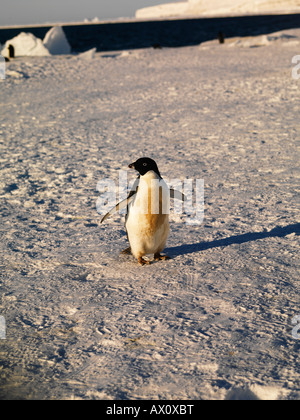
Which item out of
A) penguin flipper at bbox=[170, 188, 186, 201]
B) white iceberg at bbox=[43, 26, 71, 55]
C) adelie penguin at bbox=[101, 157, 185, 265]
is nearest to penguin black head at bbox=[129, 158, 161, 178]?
adelie penguin at bbox=[101, 157, 185, 265]

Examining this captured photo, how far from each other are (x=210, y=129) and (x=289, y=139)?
1.02 meters

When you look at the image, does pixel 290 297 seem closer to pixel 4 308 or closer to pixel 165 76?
pixel 4 308

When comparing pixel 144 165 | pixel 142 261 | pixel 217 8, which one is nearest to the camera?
pixel 144 165

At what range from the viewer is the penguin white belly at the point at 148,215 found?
2.76 metres

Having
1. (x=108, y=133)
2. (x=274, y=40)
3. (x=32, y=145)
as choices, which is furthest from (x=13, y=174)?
(x=274, y=40)

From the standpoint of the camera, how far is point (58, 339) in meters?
2.24

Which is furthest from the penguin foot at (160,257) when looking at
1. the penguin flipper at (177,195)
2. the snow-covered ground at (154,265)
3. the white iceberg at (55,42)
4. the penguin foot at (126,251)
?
the white iceberg at (55,42)

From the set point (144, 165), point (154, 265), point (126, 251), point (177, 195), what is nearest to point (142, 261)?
point (154, 265)

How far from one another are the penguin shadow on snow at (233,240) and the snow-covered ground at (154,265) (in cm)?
2

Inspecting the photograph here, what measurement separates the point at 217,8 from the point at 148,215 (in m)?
139

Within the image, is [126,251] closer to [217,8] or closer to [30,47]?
[30,47]

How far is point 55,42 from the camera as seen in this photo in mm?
14000

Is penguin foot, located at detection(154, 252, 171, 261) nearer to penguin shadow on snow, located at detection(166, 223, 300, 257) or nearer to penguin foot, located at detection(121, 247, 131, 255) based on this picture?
penguin shadow on snow, located at detection(166, 223, 300, 257)

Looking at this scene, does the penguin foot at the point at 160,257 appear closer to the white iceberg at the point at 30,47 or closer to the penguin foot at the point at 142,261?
the penguin foot at the point at 142,261
